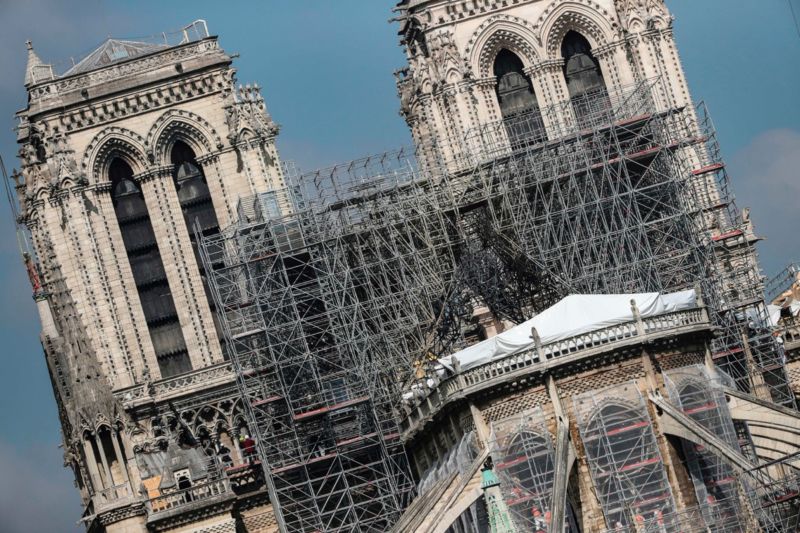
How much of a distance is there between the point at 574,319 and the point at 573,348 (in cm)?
179

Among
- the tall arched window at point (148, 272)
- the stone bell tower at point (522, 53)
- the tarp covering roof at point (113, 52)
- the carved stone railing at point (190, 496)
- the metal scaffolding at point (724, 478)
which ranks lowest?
the metal scaffolding at point (724, 478)

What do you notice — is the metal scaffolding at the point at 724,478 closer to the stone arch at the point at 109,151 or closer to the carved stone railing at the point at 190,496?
the carved stone railing at the point at 190,496

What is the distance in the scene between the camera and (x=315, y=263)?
84.5 metres

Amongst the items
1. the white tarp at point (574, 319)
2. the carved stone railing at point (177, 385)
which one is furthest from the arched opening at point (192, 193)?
the white tarp at point (574, 319)

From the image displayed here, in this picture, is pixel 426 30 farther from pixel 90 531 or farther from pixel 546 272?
pixel 90 531

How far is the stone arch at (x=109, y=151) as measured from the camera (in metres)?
94.8

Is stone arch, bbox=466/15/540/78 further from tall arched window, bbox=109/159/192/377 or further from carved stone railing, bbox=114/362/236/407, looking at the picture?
carved stone railing, bbox=114/362/236/407

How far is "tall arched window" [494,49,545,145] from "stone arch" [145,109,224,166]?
1008 cm

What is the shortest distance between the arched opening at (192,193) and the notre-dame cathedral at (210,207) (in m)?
0.07

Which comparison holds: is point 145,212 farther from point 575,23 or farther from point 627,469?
point 627,469

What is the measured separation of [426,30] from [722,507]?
92.2 feet

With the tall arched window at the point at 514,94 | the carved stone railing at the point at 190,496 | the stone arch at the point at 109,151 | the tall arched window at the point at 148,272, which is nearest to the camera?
the carved stone railing at the point at 190,496

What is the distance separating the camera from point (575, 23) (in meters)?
94.2

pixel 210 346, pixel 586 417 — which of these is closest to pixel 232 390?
pixel 210 346
